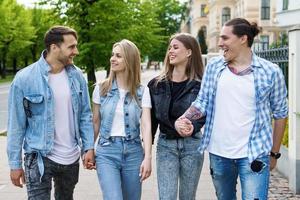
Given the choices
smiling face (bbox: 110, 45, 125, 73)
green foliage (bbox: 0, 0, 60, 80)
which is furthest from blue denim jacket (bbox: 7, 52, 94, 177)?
green foliage (bbox: 0, 0, 60, 80)

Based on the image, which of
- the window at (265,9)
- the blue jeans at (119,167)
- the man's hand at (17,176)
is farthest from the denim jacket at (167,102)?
the window at (265,9)

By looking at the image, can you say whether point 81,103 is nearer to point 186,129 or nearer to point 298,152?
point 186,129

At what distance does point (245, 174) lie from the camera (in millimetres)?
4328

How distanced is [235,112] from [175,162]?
29.1 inches

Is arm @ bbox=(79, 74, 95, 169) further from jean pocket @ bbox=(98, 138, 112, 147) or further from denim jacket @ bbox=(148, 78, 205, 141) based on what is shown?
denim jacket @ bbox=(148, 78, 205, 141)

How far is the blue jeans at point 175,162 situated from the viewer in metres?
4.76

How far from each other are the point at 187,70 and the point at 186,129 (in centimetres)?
60

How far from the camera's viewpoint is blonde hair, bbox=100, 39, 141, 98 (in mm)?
4852

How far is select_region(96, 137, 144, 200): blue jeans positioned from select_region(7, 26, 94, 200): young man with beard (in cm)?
20

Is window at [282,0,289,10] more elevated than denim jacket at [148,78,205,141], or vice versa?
window at [282,0,289,10]

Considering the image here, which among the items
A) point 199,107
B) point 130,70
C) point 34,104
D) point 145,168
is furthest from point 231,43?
point 34,104

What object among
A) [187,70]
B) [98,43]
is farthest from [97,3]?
[187,70]

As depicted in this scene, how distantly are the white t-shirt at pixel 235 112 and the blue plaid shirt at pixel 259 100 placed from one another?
0.13 feet

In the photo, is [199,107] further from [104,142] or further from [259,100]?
[104,142]
